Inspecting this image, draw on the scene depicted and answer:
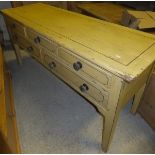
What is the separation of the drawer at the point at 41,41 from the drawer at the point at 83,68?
0.22ft

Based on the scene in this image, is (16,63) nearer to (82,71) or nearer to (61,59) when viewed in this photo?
(61,59)

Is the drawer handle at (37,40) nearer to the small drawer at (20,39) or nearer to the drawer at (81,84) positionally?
the drawer at (81,84)

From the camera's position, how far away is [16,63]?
2068mm

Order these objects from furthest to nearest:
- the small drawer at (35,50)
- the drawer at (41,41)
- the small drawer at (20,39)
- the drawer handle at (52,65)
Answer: the small drawer at (20,39) < the small drawer at (35,50) < the drawer handle at (52,65) < the drawer at (41,41)

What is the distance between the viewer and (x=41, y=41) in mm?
1163

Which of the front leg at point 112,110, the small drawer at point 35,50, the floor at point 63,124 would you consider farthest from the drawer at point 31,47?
the front leg at point 112,110

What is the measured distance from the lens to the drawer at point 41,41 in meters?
1.06

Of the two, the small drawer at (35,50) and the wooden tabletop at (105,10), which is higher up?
the wooden tabletop at (105,10)

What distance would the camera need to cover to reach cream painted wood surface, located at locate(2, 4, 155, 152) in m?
0.79

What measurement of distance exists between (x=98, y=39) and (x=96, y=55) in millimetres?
211

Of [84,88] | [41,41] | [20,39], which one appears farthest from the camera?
[20,39]

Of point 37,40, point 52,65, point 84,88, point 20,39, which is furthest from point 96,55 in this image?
point 20,39

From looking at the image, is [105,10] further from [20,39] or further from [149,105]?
[149,105]

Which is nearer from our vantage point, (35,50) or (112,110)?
(112,110)
